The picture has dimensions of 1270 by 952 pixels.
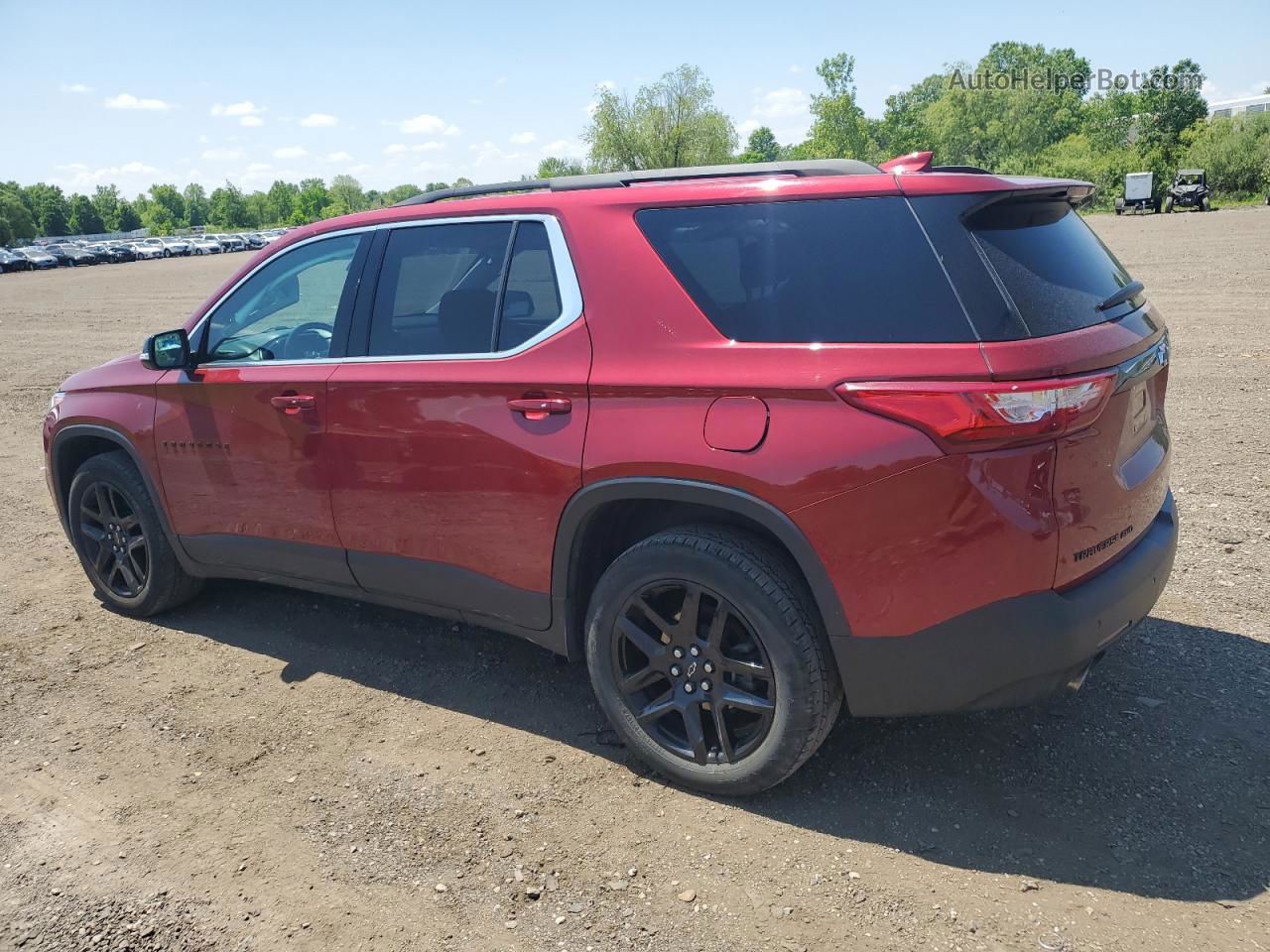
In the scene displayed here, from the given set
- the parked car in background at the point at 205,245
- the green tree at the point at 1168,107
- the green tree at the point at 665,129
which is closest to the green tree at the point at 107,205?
the parked car in background at the point at 205,245

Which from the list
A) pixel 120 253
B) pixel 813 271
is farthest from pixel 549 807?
pixel 120 253

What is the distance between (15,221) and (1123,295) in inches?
5072

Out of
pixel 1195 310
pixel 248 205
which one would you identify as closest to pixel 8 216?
pixel 248 205

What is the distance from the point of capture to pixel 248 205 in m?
166

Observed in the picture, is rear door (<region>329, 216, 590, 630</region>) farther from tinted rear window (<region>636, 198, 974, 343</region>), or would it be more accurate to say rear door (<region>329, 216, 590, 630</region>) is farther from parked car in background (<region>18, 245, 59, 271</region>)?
parked car in background (<region>18, 245, 59, 271</region>)

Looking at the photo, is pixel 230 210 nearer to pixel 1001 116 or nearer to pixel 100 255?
pixel 100 255

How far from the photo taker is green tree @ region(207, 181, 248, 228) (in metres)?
161

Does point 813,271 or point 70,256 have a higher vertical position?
point 813,271

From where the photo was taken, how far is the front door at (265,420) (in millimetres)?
3799

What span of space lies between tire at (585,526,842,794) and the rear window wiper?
3.96 feet

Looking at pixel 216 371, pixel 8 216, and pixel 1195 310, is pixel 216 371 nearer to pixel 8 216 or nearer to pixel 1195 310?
pixel 1195 310

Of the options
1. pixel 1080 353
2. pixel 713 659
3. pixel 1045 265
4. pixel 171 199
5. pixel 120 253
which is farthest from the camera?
pixel 171 199

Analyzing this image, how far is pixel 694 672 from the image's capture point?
2.99 metres

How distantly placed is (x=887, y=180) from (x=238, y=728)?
3025mm
